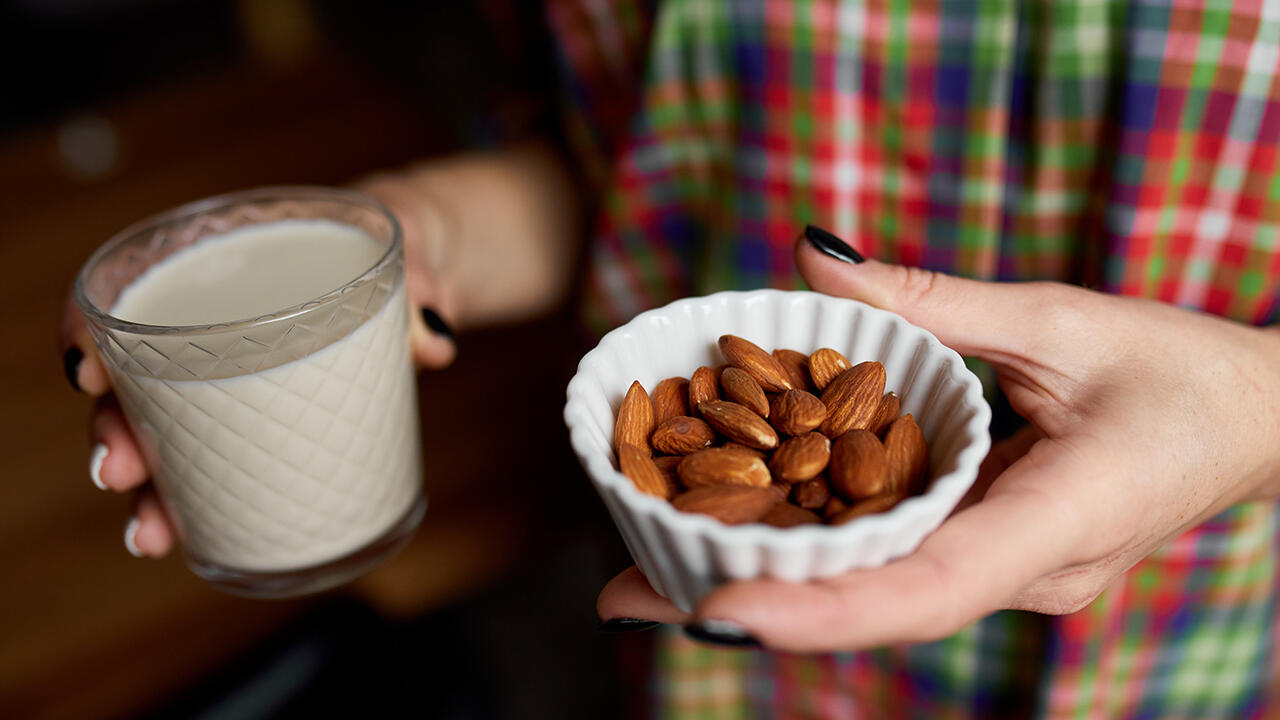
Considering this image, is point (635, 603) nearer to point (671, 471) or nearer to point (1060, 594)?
point (671, 471)

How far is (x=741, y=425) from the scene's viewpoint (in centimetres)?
55

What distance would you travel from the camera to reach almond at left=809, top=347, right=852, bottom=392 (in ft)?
1.94

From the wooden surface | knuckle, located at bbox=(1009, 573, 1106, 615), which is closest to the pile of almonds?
knuckle, located at bbox=(1009, 573, 1106, 615)

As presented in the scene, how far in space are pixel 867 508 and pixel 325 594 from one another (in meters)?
0.78

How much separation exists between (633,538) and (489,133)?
88 centimetres

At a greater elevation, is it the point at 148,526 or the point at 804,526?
the point at 804,526

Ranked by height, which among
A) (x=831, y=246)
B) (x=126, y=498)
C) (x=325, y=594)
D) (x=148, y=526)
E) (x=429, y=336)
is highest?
(x=831, y=246)

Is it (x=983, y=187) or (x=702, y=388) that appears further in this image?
(x=983, y=187)

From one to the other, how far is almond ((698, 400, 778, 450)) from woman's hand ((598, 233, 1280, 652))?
0.36 ft

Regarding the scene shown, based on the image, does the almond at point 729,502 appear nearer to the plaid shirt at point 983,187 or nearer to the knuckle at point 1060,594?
the knuckle at point 1060,594

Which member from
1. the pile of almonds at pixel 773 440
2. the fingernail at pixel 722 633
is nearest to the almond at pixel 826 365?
the pile of almonds at pixel 773 440

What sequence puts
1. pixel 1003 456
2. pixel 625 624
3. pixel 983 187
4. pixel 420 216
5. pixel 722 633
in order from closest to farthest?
pixel 722 633, pixel 625 624, pixel 1003 456, pixel 983 187, pixel 420 216

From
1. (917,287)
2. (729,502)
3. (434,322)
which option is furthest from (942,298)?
(434,322)

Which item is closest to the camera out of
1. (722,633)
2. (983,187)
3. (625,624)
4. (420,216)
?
(722,633)
